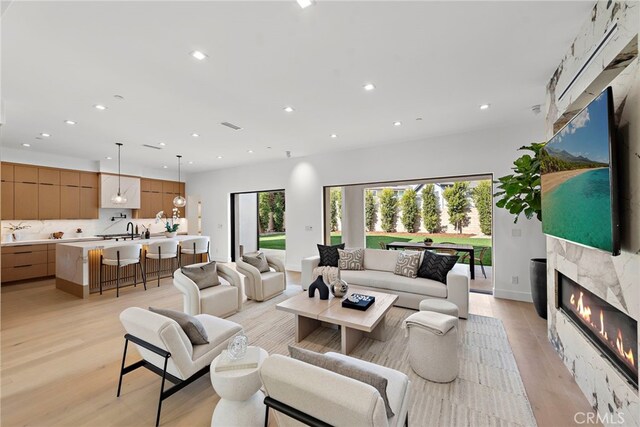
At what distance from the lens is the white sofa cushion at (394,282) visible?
3.85m

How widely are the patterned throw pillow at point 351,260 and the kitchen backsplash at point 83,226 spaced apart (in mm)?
6726

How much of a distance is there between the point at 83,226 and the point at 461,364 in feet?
29.2

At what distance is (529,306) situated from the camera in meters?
4.20

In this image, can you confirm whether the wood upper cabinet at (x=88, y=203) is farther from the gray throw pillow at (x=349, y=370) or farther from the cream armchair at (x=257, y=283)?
the gray throw pillow at (x=349, y=370)

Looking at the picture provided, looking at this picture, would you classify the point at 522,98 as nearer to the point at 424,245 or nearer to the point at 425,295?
the point at 425,295

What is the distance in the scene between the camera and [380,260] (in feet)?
15.8

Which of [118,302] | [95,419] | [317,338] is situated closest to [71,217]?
[118,302]

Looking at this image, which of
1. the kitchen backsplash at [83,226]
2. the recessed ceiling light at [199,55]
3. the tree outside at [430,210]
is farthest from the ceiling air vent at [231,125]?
the tree outside at [430,210]

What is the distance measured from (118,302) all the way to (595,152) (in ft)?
20.4

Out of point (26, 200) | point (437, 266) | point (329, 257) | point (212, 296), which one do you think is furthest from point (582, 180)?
point (26, 200)

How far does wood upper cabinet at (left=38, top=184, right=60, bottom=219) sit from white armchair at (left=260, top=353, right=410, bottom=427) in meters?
7.92

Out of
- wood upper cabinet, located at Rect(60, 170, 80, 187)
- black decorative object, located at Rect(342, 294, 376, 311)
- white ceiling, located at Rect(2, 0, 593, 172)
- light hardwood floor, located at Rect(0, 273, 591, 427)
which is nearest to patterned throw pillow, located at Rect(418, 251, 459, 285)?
light hardwood floor, located at Rect(0, 273, 591, 427)

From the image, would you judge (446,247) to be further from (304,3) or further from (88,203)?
(88,203)

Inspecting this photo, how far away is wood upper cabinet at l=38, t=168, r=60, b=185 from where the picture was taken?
6.18 meters
